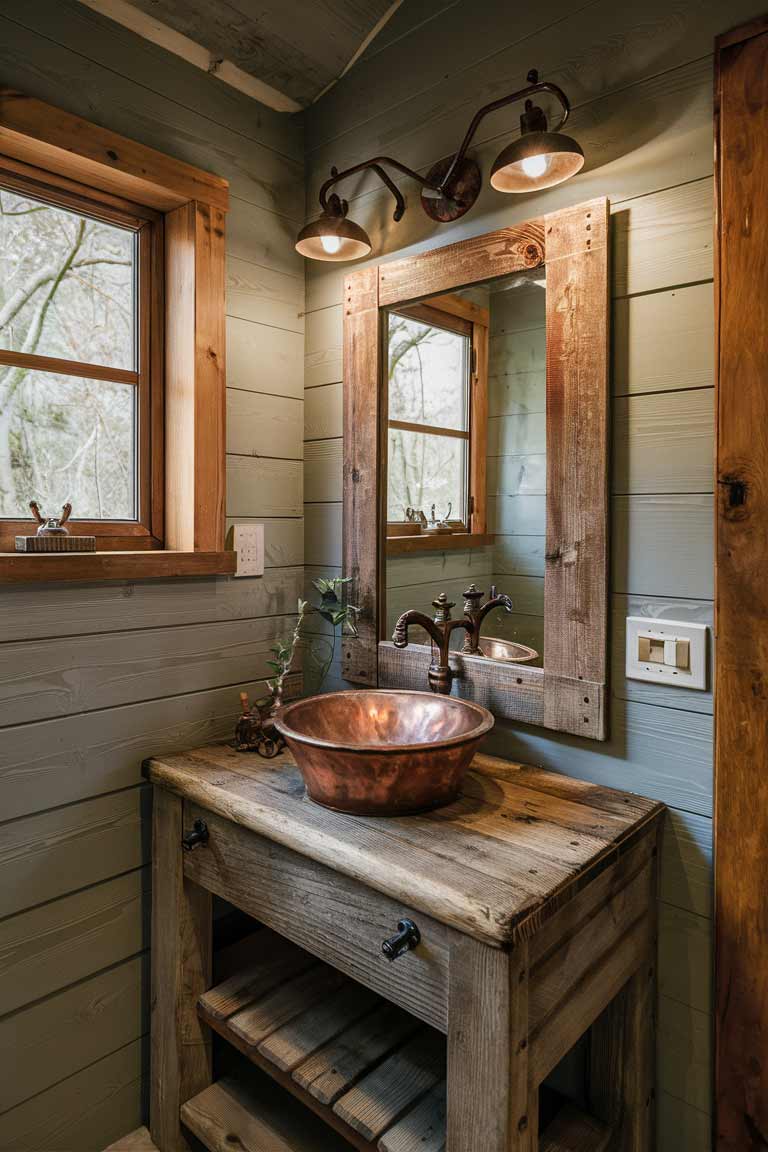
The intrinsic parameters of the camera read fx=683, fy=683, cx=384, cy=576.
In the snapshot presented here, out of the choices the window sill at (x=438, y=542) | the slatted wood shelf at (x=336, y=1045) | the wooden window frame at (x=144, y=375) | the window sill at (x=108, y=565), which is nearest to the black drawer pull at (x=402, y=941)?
the slatted wood shelf at (x=336, y=1045)

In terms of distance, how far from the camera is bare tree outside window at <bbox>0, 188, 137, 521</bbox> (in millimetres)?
1323

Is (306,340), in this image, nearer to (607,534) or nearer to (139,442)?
(139,442)

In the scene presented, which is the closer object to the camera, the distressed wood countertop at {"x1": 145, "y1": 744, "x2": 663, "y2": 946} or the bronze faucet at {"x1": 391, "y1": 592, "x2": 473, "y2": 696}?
the distressed wood countertop at {"x1": 145, "y1": 744, "x2": 663, "y2": 946}

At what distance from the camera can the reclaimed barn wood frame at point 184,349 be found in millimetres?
1364

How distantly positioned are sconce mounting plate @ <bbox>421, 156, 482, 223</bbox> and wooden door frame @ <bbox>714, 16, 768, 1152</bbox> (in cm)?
46

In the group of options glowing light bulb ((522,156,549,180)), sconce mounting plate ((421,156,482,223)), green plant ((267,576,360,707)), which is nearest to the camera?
glowing light bulb ((522,156,549,180))

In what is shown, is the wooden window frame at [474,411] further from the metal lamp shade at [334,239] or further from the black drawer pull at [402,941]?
the black drawer pull at [402,941]

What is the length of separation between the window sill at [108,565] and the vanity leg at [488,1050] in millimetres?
912

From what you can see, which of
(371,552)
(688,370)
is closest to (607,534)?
(688,370)

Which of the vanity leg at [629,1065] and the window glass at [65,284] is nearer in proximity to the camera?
the vanity leg at [629,1065]

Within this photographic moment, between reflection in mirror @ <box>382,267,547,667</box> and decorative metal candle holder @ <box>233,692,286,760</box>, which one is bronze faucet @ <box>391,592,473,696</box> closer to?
reflection in mirror @ <box>382,267,547,667</box>

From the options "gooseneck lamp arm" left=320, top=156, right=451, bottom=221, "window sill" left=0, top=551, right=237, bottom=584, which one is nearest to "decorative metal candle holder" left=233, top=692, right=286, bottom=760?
"window sill" left=0, top=551, right=237, bottom=584

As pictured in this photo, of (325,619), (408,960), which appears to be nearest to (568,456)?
(325,619)

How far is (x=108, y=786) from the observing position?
1.38 meters
